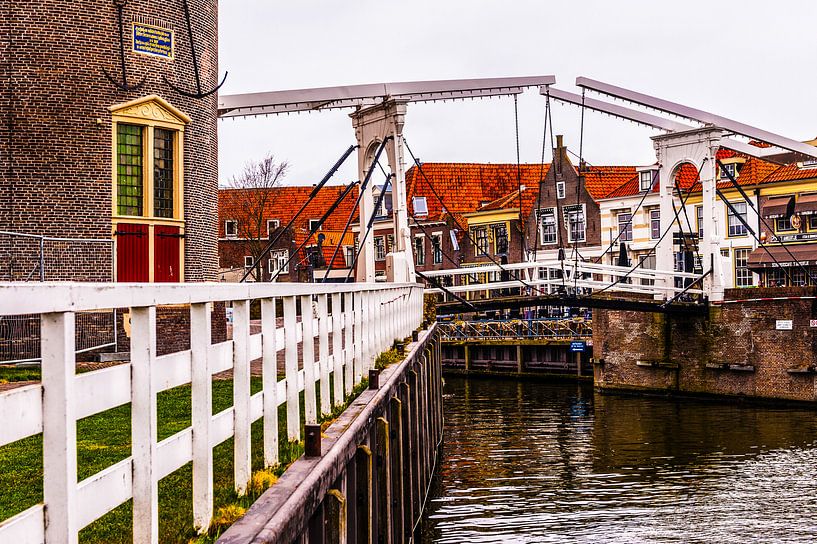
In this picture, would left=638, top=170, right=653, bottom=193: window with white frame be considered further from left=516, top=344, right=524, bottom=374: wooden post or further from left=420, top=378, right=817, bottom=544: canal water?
left=420, top=378, right=817, bottom=544: canal water

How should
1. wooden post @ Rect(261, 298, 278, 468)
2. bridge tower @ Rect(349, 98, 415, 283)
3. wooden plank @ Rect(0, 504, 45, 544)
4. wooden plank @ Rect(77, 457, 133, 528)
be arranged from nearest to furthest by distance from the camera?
wooden plank @ Rect(0, 504, 45, 544) → wooden plank @ Rect(77, 457, 133, 528) → wooden post @ Rect(261, 298, 278, 468) → bridge tower @ Rect(349, 98, 415, 283)

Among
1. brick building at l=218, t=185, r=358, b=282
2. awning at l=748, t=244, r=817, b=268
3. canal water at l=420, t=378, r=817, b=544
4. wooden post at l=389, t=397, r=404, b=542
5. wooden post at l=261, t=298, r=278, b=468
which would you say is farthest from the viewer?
brick building at l=218, t=185, r=358, b=282

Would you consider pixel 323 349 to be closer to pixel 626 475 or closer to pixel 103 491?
pixel 103 491

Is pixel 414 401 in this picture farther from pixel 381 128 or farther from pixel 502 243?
pixel 502 243

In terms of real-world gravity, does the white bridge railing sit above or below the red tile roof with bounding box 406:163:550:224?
below

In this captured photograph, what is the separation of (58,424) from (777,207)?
117 ft

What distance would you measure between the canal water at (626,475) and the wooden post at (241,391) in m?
8.34

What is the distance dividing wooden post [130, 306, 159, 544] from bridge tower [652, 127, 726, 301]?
81.4 feet

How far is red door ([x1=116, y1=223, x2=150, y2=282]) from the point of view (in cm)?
1661

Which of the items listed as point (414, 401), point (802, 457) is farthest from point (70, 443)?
point (802, 457)

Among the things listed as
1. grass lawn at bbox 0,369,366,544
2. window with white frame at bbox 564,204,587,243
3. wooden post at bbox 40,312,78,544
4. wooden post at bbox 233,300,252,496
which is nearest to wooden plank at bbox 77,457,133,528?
wooden post at bbox 40,312,78,544

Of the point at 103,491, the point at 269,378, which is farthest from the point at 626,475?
the point at 103,491

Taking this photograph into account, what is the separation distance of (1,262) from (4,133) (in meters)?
1.92

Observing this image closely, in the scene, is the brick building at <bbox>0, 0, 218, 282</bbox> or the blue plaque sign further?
the blue plaque sign
